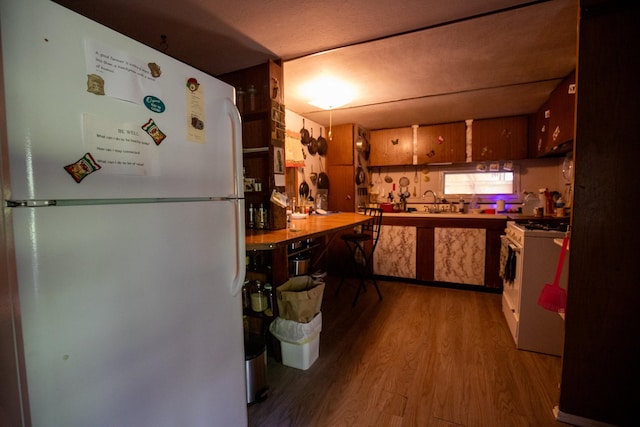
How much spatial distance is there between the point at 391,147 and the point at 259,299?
10.2 feet

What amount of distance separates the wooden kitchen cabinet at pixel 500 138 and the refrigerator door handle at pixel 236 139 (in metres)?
3.50

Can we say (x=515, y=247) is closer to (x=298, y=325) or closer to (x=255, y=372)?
(x=298, y=325)

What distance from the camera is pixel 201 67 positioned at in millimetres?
2227

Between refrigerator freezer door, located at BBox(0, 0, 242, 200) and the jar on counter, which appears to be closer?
refrigerator freezer door, located at BBox(0, 0, 242, 200)

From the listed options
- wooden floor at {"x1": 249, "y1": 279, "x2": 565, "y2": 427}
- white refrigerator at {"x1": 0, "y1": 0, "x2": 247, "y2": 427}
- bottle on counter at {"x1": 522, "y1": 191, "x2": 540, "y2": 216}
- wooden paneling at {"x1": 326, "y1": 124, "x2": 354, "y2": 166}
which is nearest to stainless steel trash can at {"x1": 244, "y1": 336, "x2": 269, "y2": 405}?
wooden floor at {"x1": 249, "y1": 279, "x2": 565, "y2": 427}

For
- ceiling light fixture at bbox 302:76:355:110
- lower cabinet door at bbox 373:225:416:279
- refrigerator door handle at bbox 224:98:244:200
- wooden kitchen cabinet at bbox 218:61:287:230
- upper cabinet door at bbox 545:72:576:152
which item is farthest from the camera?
lower cabinet door at bbox 373:225:416:279

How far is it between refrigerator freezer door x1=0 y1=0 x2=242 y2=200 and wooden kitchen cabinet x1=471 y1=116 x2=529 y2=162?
3.64 metres

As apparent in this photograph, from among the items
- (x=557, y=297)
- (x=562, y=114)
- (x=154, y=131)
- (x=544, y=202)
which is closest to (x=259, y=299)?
(x=154, y=131)

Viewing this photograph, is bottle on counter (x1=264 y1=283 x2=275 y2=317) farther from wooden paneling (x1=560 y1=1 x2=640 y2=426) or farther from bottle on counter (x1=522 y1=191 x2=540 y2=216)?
bottle on counter (x1=522 y1=191 x2=540 y2=216)

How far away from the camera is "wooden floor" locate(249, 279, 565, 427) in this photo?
150 centimetres

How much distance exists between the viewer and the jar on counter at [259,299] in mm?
2012

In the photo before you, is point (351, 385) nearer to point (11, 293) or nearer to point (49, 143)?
point (11, 293)

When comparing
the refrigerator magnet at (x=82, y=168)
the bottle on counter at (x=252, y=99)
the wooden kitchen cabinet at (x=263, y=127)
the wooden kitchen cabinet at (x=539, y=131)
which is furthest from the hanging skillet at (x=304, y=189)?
the refrigerator magnet at (x=82, y=168)

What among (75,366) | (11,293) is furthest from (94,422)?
(11,293)
